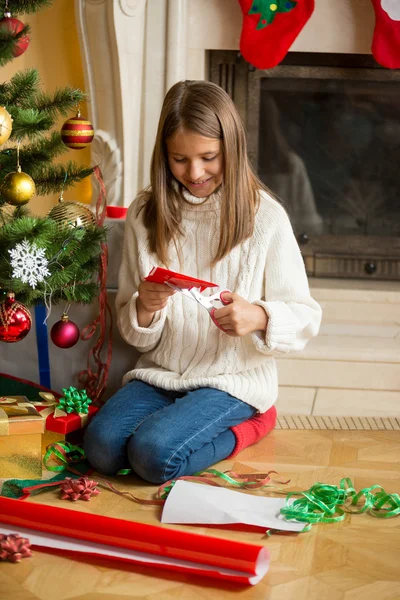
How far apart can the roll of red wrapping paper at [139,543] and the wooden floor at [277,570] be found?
0.8 inches

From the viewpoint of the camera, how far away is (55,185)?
1.72 m

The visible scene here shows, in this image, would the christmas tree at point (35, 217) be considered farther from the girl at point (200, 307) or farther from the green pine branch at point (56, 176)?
the girl at point (200, 307)

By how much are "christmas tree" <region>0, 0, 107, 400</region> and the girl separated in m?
0.13

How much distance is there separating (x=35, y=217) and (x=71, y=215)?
9cm

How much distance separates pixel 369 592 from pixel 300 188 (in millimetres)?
1611

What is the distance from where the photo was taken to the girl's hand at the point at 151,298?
161 cm

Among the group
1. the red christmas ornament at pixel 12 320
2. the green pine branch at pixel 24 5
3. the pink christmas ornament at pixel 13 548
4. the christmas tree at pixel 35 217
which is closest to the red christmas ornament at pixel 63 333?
the christmas tree at pixel 35 217

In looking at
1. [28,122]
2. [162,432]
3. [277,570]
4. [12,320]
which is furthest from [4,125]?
[277,570]

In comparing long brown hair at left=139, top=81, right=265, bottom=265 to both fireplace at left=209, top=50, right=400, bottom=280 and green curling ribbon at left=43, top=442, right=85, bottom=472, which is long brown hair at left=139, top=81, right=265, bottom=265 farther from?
fireplace at left=209, top=50, right=400, bottom=280

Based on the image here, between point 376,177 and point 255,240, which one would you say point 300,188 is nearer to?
point 376,177

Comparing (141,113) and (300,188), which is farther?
(300,188)

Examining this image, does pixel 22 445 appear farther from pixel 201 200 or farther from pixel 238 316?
pixel 201 200

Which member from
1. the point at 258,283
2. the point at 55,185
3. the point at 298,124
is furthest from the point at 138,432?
the point at 298,124

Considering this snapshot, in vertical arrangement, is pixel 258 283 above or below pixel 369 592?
above
